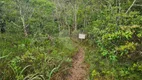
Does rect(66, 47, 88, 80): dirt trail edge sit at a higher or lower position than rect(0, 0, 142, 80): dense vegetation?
lower

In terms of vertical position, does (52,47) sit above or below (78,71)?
above

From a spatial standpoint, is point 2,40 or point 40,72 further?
point 2,40

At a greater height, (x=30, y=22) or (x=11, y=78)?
(x=30, y=22)

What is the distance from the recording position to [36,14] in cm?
1006

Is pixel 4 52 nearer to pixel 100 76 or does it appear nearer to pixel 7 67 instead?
pixel 7 67

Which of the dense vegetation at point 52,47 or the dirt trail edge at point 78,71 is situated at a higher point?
the dense vegetation at point 52,47

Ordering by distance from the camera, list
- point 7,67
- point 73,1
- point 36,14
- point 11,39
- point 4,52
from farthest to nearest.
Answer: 1. point 73,1
2. point 36,14
3. point 11,39
4. point 4,52
5. point 7,67

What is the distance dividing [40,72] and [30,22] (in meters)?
4.75

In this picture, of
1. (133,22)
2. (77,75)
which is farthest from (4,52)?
(133,22)

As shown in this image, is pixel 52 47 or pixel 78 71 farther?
pixel 52 47

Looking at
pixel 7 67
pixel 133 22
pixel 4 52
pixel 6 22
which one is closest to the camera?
pixel 7 67

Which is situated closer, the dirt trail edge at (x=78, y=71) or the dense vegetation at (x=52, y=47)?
the dense vegetation at (x=52, y=47)

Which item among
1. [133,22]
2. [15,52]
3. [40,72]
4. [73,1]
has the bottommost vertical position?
[40,72]

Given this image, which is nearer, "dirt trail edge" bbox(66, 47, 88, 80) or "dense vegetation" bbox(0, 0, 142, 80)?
"dense vegetation" bbox(0, 0, 142, 80)
